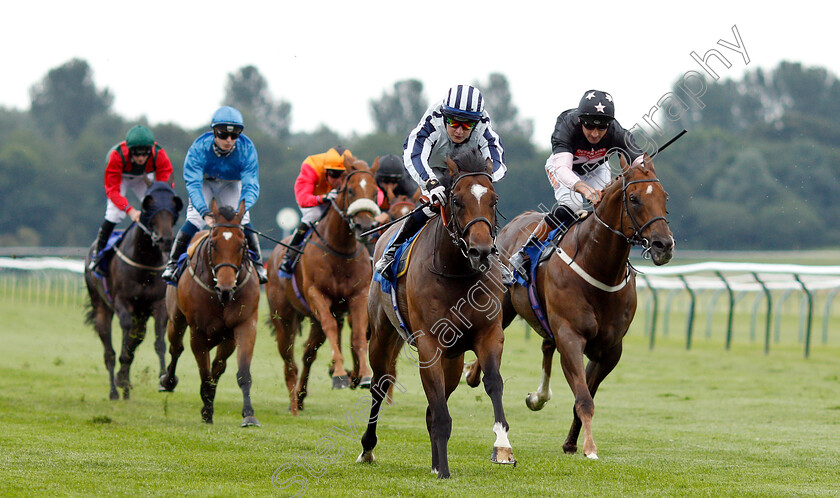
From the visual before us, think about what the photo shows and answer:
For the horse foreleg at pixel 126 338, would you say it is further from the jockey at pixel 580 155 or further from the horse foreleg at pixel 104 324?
the jockey at pixel 580 155

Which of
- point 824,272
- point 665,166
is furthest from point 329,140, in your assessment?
point 824,272

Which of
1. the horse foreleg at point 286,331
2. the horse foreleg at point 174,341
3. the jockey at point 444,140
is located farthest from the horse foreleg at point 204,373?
the jockey at point 444,140

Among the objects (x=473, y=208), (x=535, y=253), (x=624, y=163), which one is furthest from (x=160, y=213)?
(x=473, y=208)

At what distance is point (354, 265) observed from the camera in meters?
11.0

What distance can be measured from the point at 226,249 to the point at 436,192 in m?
3.24

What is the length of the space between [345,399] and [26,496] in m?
6.89

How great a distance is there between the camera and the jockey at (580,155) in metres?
Result: 8.25

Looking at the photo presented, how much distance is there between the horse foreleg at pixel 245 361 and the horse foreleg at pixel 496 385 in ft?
11.4

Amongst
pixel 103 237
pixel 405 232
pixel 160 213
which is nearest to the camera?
pixel 405 232

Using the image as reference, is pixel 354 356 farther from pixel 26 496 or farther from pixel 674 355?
pixel 674 355

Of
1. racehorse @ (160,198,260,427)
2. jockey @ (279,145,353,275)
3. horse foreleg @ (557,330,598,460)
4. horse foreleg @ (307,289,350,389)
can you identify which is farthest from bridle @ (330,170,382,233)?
horse foreleg @ (557,330,598,460)

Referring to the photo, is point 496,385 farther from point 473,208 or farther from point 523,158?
point 523,158

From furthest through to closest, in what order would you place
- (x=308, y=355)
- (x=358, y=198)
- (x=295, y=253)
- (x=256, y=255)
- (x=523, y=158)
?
(x=523, y=158) < (x=295, y=253) < (x=308, y=355) < (x=358, y=198) < (x=256, y=255)

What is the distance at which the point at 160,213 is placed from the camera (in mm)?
11883
